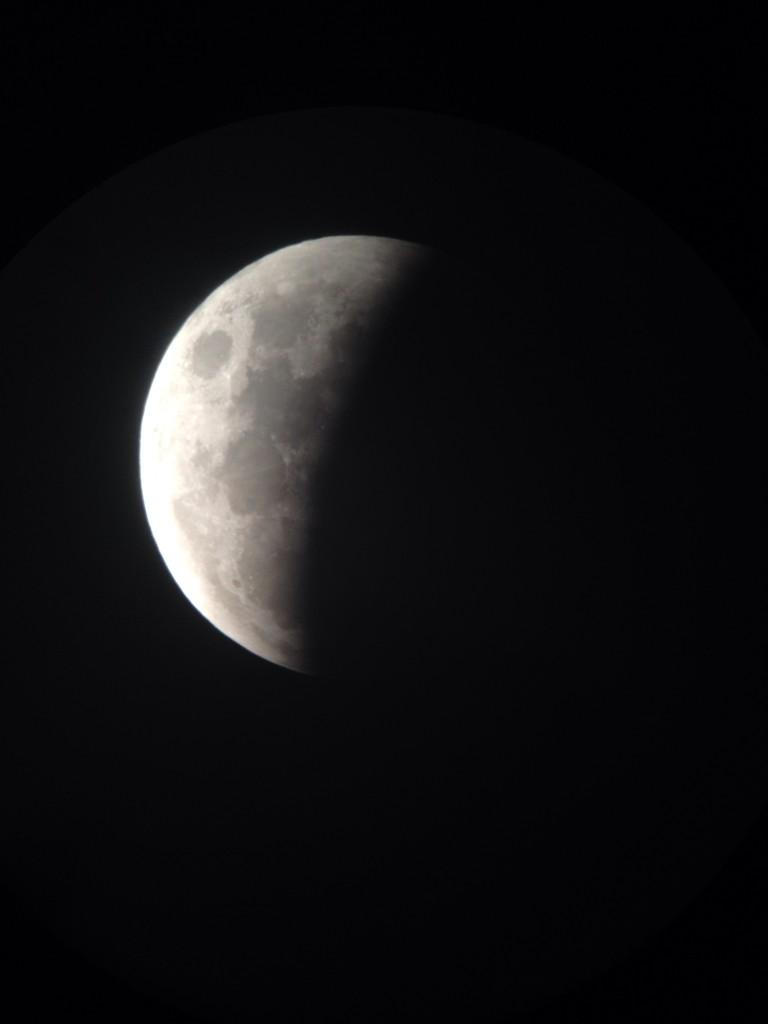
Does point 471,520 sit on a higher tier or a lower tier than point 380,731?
higher

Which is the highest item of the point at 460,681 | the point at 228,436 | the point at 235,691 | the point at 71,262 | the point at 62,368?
the point at 71,262

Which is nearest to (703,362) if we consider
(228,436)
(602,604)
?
(602,604)

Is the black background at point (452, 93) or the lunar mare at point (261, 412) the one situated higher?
the black background at point (452, 93)

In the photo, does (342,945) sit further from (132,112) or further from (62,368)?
(132,112)

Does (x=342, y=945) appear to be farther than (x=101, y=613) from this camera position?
No

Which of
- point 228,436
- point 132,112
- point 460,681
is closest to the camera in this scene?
point 228,436

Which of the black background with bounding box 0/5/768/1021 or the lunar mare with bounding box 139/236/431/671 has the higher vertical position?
the black background with bounding box 0/5/768/1021

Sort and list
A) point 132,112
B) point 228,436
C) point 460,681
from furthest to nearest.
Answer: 1. point 132,112
2. point 460,681
3. point 228,436

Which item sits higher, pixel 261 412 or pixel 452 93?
pixel 452 93
